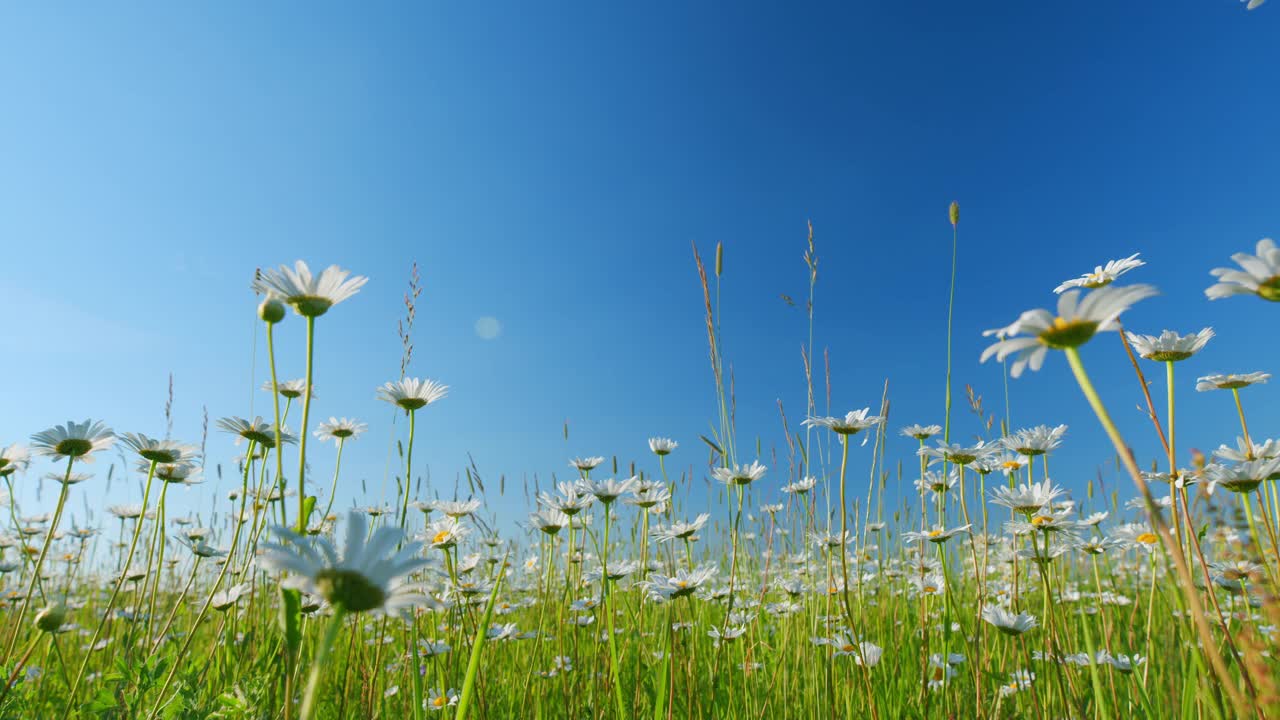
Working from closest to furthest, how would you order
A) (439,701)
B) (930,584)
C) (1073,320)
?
(1073,320) → (439,701) → (930,584)

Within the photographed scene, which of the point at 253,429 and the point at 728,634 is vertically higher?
the point at 253,429

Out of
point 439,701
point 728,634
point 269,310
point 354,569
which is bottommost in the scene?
point 439,701

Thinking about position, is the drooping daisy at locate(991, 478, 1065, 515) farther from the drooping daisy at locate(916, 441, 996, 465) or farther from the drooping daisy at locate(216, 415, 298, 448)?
the drooping daisy at locate(216, 415, 298, 448)

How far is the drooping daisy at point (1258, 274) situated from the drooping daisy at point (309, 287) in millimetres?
1412

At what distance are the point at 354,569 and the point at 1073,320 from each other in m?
0.89

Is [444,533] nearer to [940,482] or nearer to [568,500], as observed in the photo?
[568,500]

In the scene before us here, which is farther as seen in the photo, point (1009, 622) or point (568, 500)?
point (568, 500)

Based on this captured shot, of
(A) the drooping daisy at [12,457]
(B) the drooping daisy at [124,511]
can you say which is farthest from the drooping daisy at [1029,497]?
(B) the drooping daisy at [124,511]

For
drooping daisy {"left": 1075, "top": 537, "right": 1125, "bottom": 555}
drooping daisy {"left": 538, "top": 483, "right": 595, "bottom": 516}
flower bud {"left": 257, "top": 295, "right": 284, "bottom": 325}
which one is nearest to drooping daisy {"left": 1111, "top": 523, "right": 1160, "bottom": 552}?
drooping daisy {"left": 1075, "top": 537, "right": 1125, "bottom": 555}

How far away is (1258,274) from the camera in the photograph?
101cm

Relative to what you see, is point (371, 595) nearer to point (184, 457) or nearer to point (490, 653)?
point (184, 457)

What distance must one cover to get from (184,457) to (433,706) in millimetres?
1141

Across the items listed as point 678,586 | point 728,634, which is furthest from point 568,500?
point 728,634

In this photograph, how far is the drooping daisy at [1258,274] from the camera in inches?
39.8
